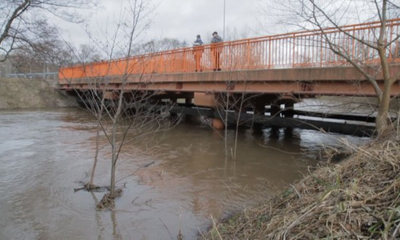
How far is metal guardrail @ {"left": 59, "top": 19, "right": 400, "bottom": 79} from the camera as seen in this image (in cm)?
697

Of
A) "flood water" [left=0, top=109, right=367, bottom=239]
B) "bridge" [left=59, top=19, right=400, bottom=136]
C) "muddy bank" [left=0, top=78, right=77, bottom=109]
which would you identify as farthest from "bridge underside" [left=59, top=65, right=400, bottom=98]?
"muddy bank" [left=0, top=78, right=77, bottom=109]

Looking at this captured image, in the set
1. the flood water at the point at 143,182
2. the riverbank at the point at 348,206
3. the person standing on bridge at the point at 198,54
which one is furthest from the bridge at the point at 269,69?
the riverbank at the point at 348,206

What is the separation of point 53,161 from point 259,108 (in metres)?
8.29

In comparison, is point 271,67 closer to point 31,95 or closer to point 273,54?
point 273,54

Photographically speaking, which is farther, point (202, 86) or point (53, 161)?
point (202, 86)

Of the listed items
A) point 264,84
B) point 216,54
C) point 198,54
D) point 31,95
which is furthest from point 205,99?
point 31,95

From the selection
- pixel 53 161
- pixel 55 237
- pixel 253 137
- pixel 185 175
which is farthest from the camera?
pixel 253 137

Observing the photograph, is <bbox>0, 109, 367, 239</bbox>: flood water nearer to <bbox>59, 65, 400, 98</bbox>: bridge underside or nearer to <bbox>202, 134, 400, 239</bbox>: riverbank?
<bbox>202, 134, 400, 239</bbox>: riverbank

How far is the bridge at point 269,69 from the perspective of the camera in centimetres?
704

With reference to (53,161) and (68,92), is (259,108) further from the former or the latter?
(68,92)

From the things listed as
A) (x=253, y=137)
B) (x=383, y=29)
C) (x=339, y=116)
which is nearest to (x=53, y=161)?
(x=253, y=137)

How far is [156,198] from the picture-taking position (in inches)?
236

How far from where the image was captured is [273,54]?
924cm

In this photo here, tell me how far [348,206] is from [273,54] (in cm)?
758
